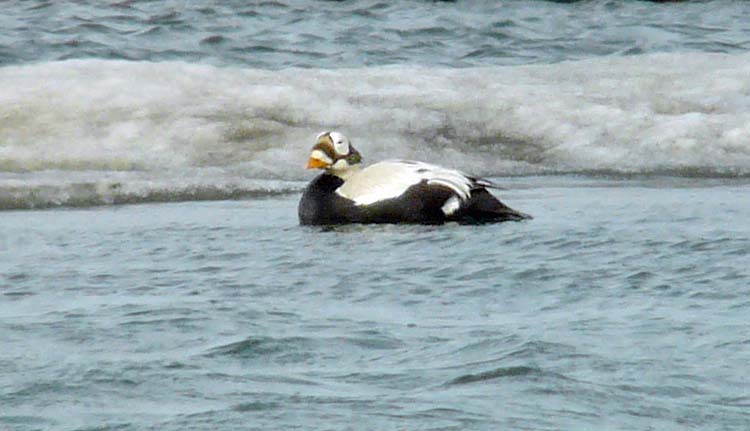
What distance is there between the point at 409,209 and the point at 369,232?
360 millimetres

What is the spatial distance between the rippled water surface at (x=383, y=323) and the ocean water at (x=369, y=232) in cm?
2

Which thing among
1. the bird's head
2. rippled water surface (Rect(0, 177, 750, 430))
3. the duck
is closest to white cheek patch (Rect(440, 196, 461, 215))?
the duck

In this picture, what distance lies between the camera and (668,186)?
9828 millimetres

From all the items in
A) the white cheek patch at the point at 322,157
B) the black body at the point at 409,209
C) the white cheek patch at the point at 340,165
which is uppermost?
the white cheek patch at the point at 322,157

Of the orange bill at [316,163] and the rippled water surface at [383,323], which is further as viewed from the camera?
the orange bill at [316,163]

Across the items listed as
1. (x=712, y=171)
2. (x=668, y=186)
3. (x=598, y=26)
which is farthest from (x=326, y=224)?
(x=598, y=26)

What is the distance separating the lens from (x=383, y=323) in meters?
5.63

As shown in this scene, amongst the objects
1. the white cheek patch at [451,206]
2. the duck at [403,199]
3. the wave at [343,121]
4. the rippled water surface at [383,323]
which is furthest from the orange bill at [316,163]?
the wave at [343,121]

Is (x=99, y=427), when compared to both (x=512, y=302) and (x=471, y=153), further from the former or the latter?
(x=471, y=153)

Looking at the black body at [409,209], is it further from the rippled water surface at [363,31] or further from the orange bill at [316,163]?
the rippled water surface at [363,31]

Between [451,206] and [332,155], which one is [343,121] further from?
[451,206]

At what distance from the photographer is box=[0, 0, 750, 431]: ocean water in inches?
185

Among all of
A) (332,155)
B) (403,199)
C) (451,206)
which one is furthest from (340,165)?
(451,206)

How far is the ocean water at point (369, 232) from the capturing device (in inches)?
185
